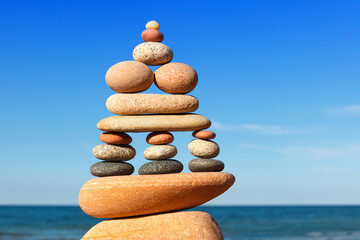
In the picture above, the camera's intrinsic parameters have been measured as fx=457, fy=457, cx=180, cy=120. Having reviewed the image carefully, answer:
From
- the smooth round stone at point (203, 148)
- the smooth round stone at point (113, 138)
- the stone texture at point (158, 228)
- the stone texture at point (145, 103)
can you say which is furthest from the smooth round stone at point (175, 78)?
the stone texture at point (158, 228)

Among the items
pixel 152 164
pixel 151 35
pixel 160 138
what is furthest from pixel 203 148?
pixel 151 35

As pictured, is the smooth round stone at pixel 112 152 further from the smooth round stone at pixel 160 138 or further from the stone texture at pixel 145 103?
the stone texture at pixel 145 103

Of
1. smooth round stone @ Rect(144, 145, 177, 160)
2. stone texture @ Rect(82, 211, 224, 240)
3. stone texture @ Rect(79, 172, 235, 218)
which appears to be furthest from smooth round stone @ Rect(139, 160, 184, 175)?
stone texture @ Rect(82, 211, 224, 240)

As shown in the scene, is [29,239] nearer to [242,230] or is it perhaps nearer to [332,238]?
[242,230]

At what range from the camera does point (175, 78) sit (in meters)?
9.10

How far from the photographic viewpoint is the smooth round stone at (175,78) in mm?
9117

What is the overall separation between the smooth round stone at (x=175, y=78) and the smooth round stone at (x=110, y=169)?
174 cm

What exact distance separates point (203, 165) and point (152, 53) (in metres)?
2.49

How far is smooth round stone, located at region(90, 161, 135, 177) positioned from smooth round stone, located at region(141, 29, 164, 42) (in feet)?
8.54

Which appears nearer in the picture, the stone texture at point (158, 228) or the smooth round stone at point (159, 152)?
the stone texture at point (158, 228)

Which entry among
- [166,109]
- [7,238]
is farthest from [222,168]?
[7,238]

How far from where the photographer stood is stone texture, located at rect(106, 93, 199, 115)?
8953 mm

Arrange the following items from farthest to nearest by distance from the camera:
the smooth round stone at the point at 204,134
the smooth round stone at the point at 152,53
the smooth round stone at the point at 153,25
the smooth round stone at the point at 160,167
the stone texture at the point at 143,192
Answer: the smooth round stone at the point at 153,25 → the smooth round stone at the point at 152,53 → the smooth round stone at the point at 204,134 → the smooth round stone at the point at 160,167 → the stone texture at the point at 143,192

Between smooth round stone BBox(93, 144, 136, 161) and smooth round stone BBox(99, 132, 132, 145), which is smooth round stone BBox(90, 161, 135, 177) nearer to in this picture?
smooth round stone BBox(93, 144, 136, 161)
